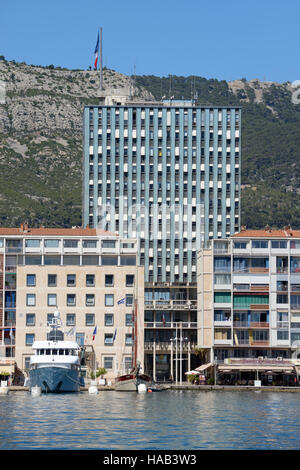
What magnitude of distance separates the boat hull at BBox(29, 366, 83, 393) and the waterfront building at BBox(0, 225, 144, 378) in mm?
29570

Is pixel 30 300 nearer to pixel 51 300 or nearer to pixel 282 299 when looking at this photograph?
pixel 51 300

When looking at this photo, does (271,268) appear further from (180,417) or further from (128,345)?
(180,417)

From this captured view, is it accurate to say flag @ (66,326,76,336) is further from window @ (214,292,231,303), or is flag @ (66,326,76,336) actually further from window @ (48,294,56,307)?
window @ (214,292,231,303)

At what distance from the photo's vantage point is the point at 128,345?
16838 cm

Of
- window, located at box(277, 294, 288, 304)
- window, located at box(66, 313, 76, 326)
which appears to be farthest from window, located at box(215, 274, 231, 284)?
window, located at box(66, 313, 76, 326)

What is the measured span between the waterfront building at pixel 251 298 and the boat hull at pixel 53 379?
39.7 meters

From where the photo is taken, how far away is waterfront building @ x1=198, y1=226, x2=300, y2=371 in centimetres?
16888

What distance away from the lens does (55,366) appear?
134125 millimetres

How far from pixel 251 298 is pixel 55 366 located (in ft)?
154

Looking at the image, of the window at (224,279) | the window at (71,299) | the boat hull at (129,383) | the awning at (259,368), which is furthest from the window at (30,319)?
the awning at (259,368)

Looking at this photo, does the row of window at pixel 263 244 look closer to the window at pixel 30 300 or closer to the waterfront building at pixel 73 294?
the waterfront building at pixel 73 294

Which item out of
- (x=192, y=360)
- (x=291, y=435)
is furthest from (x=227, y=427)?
(x=192, y=360)

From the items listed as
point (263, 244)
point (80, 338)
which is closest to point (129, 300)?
point (80, 338)
